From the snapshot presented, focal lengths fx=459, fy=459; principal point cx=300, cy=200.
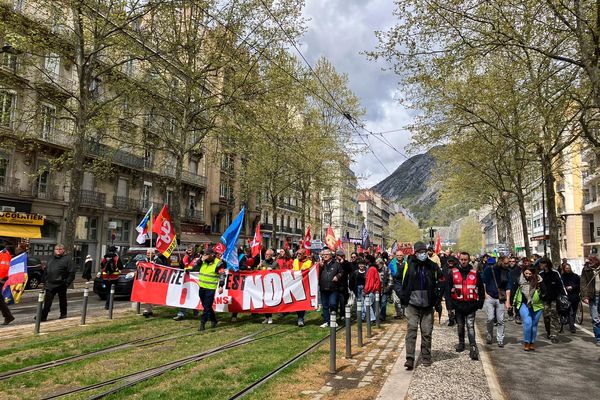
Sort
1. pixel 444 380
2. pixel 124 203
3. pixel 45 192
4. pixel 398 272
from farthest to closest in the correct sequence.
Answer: pixel 124 203 < pixel 45 192 < pixel 398 272 < pixel 444 380

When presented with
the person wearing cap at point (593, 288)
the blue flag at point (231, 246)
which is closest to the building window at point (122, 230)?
the blue flag at point (231, 246)

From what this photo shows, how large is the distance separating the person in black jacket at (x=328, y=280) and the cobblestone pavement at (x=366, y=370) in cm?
142

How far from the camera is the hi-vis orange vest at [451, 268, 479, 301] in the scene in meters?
8.52

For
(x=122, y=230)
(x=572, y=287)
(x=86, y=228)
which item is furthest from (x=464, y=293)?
(x=122, y=230)

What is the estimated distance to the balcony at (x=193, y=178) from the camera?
1707 inches

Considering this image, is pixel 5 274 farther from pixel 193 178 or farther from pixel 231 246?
pixel 193 178

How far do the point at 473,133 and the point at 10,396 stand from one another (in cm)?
2633

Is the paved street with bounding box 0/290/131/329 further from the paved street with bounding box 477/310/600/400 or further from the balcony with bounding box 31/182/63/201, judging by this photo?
the balcony with bounding box 31/182/63/201

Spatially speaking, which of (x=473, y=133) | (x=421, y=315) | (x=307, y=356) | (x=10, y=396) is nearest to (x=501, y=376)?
(x=421, y=315)

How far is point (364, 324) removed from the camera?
40.6 ft

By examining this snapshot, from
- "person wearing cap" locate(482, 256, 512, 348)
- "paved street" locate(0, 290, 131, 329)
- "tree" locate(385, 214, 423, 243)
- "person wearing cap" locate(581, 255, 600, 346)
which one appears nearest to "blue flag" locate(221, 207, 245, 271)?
"paved street" locate(0, 290, 131, 329)

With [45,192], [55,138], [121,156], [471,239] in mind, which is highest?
[121,156]

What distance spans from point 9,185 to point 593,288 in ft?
95.0

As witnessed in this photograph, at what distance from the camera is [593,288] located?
35.2 feet
